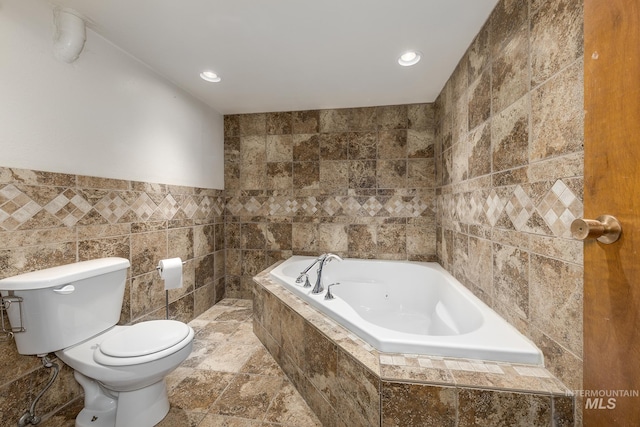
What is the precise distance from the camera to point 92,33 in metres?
1.52

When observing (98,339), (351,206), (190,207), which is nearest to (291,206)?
(351,206)

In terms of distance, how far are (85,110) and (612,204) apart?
233 cm

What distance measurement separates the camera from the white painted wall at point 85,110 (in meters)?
1.18

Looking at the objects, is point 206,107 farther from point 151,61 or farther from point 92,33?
point 92,33

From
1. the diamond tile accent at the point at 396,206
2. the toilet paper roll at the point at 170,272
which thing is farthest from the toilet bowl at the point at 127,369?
the diamond tile accent at the point at 396,206

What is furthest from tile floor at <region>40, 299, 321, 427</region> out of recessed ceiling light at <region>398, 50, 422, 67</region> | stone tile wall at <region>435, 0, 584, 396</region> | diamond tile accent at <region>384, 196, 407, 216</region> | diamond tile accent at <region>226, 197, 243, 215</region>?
recessed ceiling light at <region>398, 50, 422, 67</region>

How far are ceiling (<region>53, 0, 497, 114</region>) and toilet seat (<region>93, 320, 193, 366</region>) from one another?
1.73 m

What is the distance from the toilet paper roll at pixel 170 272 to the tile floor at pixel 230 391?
0.56 meters

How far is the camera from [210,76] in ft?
6.79

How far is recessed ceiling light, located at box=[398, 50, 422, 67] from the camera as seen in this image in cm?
177

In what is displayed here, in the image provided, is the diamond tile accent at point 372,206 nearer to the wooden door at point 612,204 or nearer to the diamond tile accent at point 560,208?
the diamond tile accent at point 560,208

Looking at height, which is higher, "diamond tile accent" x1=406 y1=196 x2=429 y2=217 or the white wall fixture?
the white wall fixture

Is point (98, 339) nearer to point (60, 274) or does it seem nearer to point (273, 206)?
point (60, 274)

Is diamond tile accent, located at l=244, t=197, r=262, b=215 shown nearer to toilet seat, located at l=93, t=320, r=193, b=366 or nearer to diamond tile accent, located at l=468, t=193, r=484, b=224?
toilet seat, located at l=93, t=320, r=193, b=366
